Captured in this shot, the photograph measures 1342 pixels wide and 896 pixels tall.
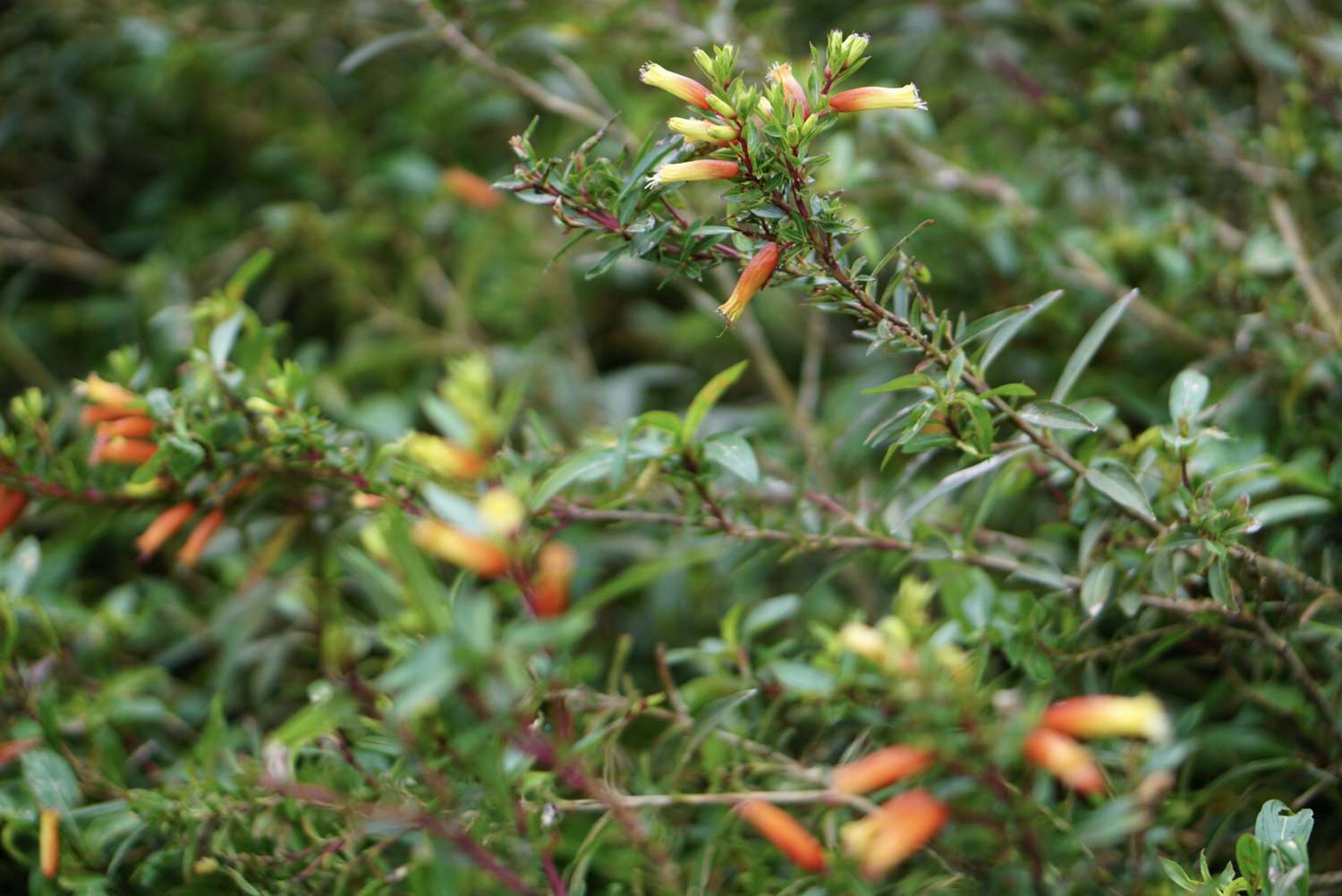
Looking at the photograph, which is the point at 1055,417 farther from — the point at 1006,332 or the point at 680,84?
the point at 680,84

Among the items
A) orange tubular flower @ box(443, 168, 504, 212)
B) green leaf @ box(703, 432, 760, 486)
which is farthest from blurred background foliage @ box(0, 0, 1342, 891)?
green leaf @ box(703, 432, 760, 486)

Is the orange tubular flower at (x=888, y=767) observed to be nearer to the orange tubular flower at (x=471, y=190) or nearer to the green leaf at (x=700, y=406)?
the green leaf at (x=700, y=406)

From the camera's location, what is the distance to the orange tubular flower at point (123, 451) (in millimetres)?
964

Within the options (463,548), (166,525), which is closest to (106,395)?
(166,525)

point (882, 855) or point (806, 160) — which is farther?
point (806, 160)

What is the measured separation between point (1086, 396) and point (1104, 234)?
0.77 ft

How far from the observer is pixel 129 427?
37.4 inches

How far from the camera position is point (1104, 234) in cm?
143

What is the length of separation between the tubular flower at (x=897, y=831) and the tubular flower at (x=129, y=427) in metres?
0.71

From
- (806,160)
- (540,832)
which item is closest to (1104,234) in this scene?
(806,160)

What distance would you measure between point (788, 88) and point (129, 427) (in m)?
0.65

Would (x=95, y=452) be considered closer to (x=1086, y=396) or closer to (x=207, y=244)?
(x=207, y=244)

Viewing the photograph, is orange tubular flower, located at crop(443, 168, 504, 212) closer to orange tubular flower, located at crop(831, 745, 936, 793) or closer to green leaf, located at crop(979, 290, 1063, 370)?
green leaf, located at crop(979, 290, 1063, 370)

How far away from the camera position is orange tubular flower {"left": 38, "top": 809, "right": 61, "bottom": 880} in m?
0.92
